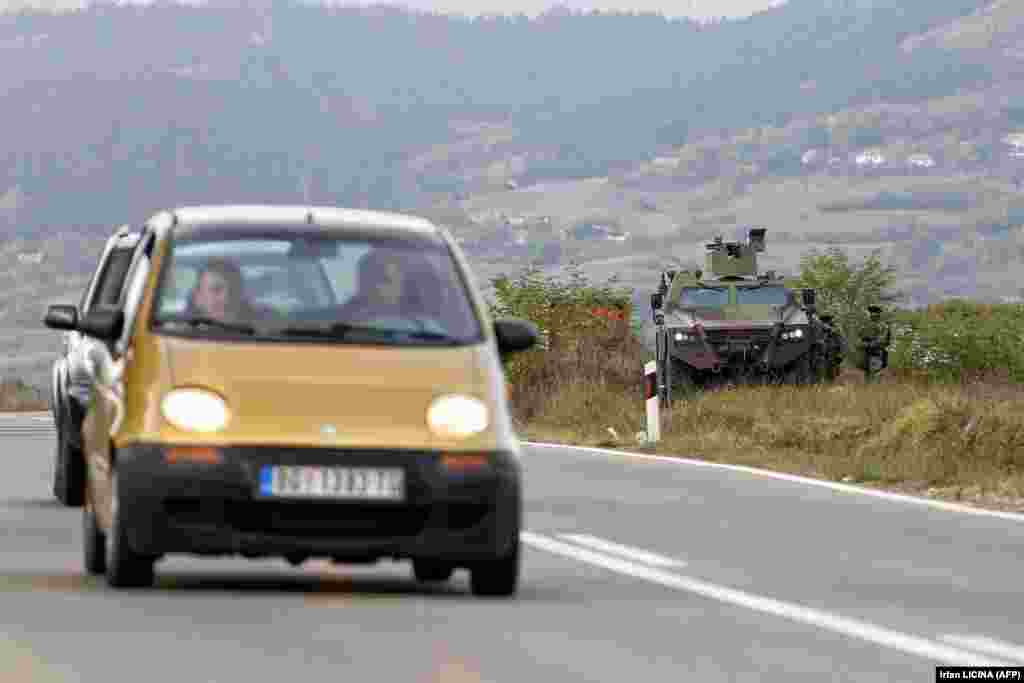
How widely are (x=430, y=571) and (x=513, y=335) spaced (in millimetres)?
1089

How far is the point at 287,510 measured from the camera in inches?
448

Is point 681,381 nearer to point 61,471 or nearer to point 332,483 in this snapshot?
point 61,471

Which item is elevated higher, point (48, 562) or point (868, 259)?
point (48, 562)

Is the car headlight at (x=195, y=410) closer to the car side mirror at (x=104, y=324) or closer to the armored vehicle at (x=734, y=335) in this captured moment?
the car side mirror at (x=104, y=324)

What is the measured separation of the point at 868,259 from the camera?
192 ft

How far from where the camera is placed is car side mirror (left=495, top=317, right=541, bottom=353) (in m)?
12.7

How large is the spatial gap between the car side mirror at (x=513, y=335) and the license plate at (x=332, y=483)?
4.73 feet

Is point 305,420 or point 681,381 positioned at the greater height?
point 305,420

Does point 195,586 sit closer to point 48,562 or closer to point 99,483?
point 99,483

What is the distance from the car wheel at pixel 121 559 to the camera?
11.6 metres

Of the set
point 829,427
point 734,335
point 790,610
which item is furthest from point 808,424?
point 790,610

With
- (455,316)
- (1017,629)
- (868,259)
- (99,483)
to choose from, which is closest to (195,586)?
(99,483)

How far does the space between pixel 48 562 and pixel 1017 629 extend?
15.8 feet

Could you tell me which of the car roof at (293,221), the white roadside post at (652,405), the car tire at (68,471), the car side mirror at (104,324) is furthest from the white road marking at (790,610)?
the white roadside post at (652,405)
